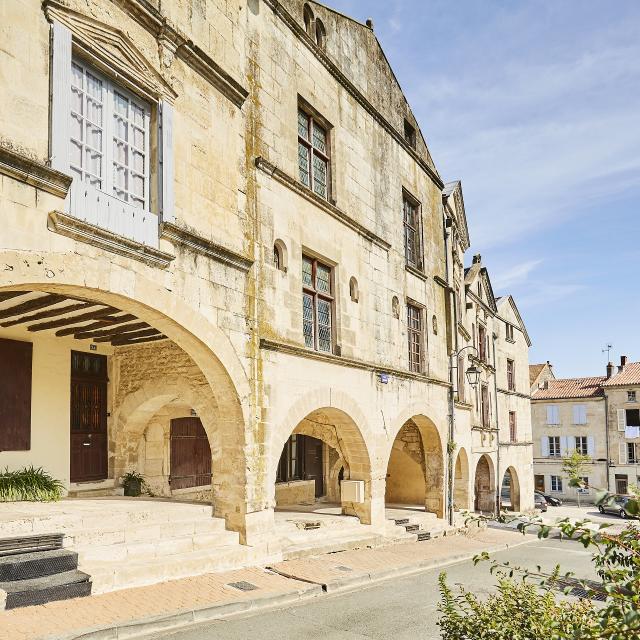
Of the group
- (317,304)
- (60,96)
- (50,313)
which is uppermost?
(60,96)

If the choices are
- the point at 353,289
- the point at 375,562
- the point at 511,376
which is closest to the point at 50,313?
the point at 353,289

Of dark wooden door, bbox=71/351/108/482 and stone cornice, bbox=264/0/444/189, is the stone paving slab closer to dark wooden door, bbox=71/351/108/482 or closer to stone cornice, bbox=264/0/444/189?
dark wooden door, bbox=71/351/108/482

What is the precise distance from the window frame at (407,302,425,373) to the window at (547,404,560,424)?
2945cm

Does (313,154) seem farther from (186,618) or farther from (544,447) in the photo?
(544,447)

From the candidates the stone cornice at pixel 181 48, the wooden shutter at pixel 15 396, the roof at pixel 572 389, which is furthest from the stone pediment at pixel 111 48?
the roof at pixel 572 389

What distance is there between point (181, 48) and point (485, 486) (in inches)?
857

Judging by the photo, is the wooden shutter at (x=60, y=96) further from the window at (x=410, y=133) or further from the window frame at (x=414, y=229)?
the window at (x=410, y=133)

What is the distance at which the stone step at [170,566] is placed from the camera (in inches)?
302

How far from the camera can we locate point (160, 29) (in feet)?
28.7

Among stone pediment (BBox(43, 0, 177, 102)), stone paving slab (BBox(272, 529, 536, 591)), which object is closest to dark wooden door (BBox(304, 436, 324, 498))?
stone paving slab (BBox(272, 529, 536, 591))

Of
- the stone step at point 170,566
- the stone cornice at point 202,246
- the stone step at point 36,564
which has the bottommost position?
the stone step at point 170,566

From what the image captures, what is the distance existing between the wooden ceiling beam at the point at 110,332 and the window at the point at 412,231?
841cm

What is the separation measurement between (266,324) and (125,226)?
10.9ft

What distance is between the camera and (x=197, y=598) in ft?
25.2
